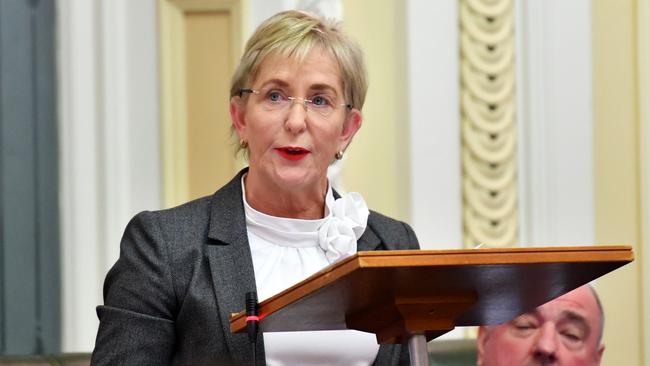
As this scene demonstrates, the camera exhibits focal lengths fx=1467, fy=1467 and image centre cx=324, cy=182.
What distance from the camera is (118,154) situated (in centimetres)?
464

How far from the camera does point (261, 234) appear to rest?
134 inches

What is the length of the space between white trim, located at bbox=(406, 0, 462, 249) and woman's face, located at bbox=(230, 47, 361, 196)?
60.6 inches

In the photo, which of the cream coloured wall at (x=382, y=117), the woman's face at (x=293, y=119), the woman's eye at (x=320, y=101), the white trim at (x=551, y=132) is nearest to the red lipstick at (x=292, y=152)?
the woman's face at (x=293, y=119)

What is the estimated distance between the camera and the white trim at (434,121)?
4.84 metres

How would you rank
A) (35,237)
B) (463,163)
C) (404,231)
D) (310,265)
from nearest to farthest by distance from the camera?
(310,265) → (404,231) → (35,237) → (463,163)

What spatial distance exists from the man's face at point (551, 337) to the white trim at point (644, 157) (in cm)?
114

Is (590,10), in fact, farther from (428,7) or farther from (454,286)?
(454,286)

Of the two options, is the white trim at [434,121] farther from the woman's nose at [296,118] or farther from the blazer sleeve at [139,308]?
the blazer sleeve at [139,308]

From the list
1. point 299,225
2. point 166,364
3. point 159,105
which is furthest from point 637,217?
point 166,364

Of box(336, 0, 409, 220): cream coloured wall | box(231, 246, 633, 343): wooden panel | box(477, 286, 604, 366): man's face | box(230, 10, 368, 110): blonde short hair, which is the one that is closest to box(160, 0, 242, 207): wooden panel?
box(336, 0, 409, 220): cream coloured wall

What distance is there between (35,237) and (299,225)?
149cm

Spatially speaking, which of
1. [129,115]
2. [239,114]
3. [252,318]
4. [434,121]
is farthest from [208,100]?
[252,318]

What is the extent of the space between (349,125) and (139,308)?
2.20 feet

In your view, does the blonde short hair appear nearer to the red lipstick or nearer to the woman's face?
the woman's face
